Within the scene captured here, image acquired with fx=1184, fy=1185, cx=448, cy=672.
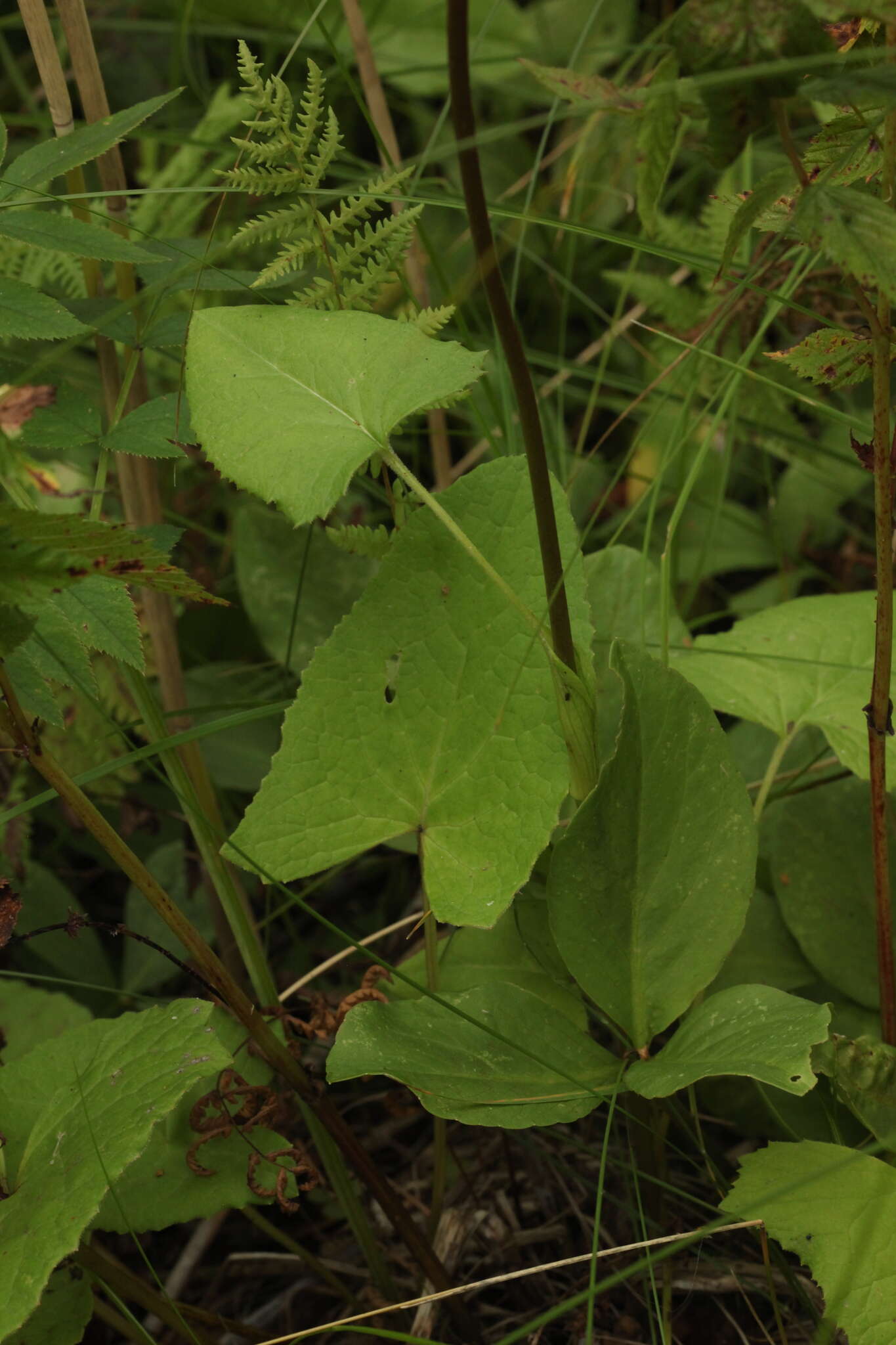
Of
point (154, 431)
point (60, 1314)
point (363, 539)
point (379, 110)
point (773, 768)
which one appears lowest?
point (60, 1314)

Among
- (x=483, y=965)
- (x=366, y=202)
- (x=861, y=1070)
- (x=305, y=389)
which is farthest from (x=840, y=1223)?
(x=366, y=202)

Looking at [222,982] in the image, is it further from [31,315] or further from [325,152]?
[325,152]

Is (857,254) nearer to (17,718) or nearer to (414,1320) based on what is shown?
(17,718)

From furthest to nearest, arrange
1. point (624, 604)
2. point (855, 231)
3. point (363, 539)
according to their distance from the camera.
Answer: point (624, 604) < point (363, 539) < point (855, 231)

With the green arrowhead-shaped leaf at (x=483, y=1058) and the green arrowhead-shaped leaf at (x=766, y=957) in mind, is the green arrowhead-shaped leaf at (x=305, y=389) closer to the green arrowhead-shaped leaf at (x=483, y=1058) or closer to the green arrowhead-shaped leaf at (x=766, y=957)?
the green arrowhead-shaped leaf at (x=483, y=1058)

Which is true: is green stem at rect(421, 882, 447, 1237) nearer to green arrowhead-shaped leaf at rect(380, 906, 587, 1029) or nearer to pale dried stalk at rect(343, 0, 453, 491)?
green arrowhead-shaped leaf at rect(380, 906, 587, 1029)
